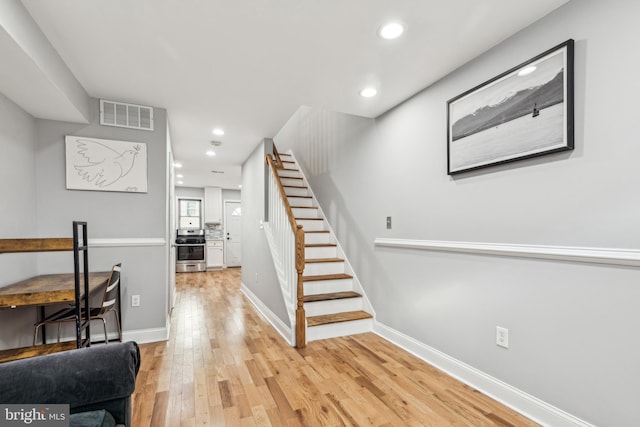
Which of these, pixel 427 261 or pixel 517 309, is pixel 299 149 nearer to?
pixel 427 261

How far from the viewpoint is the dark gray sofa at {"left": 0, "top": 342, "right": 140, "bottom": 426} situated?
100 cm

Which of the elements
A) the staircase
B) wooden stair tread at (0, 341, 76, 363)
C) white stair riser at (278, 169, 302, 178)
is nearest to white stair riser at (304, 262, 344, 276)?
the staircase

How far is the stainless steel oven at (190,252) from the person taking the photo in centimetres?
784

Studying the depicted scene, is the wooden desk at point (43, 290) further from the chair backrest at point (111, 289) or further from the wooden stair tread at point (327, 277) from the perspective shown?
the wooden stair tread at point (327, 277)

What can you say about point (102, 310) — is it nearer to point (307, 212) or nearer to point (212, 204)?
point (307, 212)

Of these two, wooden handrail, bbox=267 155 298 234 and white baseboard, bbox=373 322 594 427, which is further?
wooden handrail, bbox=267 155 298 234

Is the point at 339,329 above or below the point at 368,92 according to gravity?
below

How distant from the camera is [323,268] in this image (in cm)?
370

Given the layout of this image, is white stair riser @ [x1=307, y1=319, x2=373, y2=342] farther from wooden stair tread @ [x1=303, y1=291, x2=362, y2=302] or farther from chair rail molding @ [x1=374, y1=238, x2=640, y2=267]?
chair rail molding @ [x1=374, y1=238, x2=640, y2=267]

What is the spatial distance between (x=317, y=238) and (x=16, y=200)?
9.65ft

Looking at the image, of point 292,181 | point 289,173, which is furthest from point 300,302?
point 289,173

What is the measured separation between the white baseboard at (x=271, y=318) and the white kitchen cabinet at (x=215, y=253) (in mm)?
3667

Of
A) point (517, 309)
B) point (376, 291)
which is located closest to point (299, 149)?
point (376, 291)

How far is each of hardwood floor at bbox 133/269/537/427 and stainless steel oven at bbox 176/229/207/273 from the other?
5.03m
